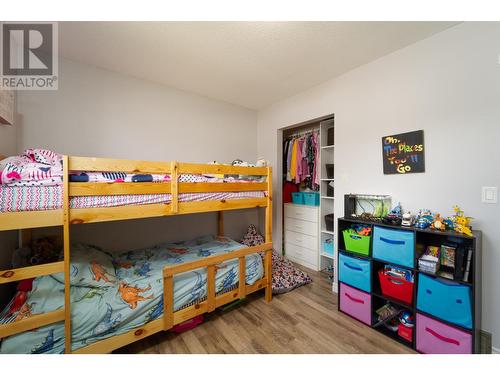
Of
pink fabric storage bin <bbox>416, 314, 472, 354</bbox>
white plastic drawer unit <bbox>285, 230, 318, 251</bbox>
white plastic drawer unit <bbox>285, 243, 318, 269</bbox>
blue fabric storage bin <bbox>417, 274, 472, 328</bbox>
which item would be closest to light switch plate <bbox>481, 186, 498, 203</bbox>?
blue fabric storage bin <bbox>417, 274, 472, 328</bbox>

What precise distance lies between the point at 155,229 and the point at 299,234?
2.06 m

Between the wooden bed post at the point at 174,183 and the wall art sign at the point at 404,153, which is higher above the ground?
the wall art sign at the point at 404,153

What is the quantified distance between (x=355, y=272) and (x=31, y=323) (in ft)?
7.60

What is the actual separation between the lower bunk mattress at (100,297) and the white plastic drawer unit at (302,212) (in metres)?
1.43

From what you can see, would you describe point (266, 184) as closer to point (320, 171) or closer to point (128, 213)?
Result: point (320, 171)

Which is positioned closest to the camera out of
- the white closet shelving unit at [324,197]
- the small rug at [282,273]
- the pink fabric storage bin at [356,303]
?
the pink fabric storage bin at [356,303]

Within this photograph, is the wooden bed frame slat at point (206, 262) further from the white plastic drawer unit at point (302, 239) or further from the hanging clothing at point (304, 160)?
the hanging clothing at point (304, 160)

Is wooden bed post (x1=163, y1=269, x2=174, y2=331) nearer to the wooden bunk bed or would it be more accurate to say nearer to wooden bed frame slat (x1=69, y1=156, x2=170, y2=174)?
the wooden bunk bed

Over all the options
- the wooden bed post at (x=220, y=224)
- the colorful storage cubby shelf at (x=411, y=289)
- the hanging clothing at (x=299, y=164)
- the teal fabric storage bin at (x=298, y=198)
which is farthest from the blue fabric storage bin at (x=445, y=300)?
the wooden bed post at (x=220, y=224)

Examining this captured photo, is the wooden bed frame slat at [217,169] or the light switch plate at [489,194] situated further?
the wooden bed frame slat at [217,169]

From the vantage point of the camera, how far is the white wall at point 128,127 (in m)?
1.90

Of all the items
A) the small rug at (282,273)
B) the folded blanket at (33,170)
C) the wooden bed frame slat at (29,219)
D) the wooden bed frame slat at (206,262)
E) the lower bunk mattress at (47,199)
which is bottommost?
the small rug at (282,273)

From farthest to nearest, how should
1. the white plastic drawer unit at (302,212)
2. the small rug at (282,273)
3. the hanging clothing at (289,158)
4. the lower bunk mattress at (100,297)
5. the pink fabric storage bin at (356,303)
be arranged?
the hanging clothing at (289,158) → the white plastic drawer unit at (302,212) → the small rug at (282,273) → the pink fabric storage bin at (356,303) → the lower bunk mattress at (100,297)
